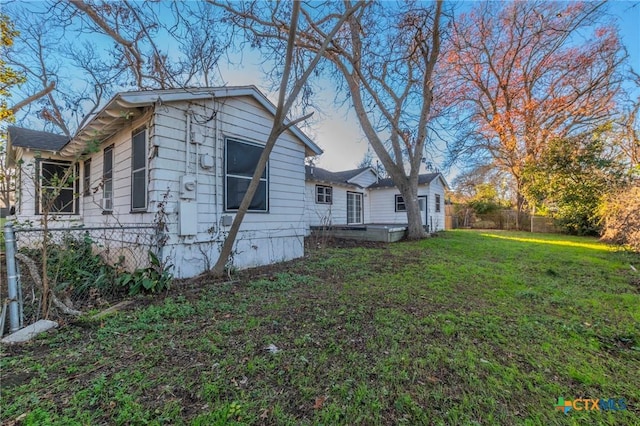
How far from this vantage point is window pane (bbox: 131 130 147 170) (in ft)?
15.6

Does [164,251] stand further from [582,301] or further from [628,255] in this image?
[628,255]

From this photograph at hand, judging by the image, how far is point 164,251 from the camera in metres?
4.47

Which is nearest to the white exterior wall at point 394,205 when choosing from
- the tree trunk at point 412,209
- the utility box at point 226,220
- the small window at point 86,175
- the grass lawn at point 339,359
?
the tree trunk at point 412,209

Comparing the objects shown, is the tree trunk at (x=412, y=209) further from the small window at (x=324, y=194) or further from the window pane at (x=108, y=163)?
the window pane at (x=108, y=163)

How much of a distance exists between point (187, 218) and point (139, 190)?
3.66 ft

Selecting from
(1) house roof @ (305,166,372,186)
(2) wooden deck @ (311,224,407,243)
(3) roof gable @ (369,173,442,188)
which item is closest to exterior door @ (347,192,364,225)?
(1) house roof @ (305,166,372,186)

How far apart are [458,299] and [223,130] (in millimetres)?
5013

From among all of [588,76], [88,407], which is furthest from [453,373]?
[588,76]

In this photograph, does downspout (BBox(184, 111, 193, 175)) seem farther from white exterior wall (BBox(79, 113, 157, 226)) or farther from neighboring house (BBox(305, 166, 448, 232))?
neighboring house (BBox(305, 166, 448, 232))

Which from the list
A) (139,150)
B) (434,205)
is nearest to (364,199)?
(434,205)

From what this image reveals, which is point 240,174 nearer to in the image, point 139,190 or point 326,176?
point 139,190

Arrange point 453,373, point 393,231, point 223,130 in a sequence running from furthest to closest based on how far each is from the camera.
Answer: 1. point 393,231
2. point 223,130
3. point 453,373

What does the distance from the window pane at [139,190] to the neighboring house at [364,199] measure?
743 centimetres

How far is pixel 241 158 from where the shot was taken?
558 centimetres
